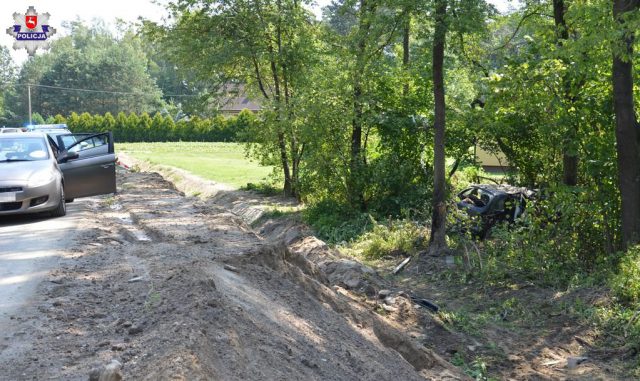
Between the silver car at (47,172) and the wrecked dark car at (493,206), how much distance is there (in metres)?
7.67

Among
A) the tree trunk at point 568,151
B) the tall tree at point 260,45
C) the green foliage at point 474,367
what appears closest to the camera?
the green foliage at point 474,367

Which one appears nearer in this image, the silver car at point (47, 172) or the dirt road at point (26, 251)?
the dirt road at point (26, 251)

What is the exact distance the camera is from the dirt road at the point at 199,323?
5383mm

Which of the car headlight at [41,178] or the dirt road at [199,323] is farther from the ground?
the car headlight at [41,178]

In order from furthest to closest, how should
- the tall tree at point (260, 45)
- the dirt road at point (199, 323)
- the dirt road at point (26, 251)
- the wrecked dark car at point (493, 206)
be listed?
the tall tree at point (260, 45) < the wrecked dark car at point (493, 206) < the dirt road at point (26, 251) < the dirt road at point (199, 323)

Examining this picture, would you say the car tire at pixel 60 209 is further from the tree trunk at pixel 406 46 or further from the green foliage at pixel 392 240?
the tree trunk at pixel 406 46

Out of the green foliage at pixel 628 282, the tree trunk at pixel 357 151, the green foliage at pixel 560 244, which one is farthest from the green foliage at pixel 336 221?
the green foliage at pixel 628 282

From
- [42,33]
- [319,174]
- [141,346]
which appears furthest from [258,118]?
[42,33]

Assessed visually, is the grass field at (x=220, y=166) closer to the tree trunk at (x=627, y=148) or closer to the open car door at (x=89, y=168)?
the open car door at (x=89, y=168)

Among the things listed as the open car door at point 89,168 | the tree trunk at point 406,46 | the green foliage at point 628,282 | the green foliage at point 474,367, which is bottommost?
the green foliage at point 474,367

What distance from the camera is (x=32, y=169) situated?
13.7m

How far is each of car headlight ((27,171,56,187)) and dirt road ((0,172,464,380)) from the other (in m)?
2.65

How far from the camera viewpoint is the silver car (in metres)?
13.3

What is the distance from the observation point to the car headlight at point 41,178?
1342 cm
